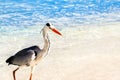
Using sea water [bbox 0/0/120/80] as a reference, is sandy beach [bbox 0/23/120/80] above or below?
above

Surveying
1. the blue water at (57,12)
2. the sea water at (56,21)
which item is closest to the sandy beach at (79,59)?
the sea water at (56,21)

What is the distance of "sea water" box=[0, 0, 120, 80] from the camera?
1026 cm

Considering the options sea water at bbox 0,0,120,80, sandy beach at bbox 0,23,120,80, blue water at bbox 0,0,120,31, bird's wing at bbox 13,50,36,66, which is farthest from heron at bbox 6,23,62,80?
blue water at bbox 0,0,120,31

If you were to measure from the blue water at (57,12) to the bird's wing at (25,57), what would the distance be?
477 centimetres

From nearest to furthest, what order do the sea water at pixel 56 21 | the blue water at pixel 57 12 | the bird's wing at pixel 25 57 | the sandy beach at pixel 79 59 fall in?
the bird's wing at pixel 25 57 < the sandy beach at pixel 79 59 < the sea water at pixel 56 21 < the blue water at pixel 57 12

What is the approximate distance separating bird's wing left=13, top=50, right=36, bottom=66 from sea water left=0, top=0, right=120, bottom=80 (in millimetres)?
910

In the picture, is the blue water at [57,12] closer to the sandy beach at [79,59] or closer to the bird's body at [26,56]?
the sandy beach at [79,59]

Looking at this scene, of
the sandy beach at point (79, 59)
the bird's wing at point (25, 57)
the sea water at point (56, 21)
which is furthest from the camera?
the sea water at point (56, 21)

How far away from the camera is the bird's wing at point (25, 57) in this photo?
696 centimetres

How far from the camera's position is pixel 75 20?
13258 mm

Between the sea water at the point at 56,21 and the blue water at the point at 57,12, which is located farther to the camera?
the blue water at the point at 57,12

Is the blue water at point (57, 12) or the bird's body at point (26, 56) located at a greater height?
the bird's body at point (26, 56)

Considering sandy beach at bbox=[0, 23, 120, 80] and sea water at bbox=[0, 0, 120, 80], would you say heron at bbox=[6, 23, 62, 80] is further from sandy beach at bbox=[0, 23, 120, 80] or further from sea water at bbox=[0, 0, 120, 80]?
sea water at bbox=[0, 0, 120, 80]

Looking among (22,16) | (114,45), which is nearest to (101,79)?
(114,45)
